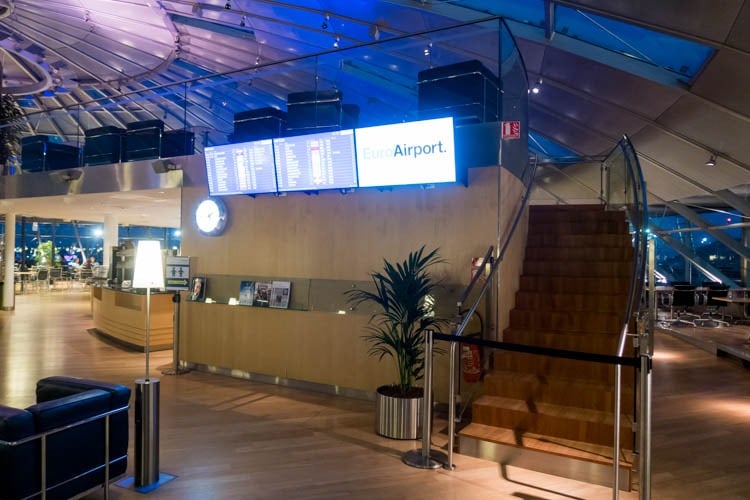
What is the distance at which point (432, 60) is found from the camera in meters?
6.77

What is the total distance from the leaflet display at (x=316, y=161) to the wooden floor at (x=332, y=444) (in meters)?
2.00

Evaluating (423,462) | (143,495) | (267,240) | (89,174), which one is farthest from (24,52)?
(423,462)

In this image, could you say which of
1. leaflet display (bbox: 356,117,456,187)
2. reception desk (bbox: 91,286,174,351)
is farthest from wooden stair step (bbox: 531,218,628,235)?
reception desk (bbox: 91,286,174,351)

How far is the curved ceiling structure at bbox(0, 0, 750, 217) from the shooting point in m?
7.18

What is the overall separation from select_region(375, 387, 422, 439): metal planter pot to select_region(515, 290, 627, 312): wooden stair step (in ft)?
6.31

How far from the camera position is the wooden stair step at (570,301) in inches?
229

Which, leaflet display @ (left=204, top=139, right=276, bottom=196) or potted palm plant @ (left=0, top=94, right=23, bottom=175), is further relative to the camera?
potted palm plant @ (left=0, top=94, right=23, bottom=175)

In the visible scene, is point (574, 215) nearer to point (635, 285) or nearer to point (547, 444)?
point (635, 285)

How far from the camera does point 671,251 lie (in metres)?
17.7

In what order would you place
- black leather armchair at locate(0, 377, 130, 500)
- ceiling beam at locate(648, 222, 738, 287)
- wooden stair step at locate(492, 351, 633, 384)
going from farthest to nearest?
ceiling beam at locate(648, 222, 738, 287) < wooden stair step at locate(492, 351, 633, 384) < black leather armchair at locate(0, 377, 130, 500)

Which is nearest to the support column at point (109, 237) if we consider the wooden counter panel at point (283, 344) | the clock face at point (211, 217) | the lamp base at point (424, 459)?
the clock face at point (211, 217)

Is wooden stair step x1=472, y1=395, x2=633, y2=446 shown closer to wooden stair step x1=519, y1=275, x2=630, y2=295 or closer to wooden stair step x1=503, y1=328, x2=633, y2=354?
wooden stair step x1=503, y1=328, x2=633, y2=354

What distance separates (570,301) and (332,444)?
10.1 feet

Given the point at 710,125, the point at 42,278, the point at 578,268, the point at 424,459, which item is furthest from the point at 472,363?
the point at 42,278
